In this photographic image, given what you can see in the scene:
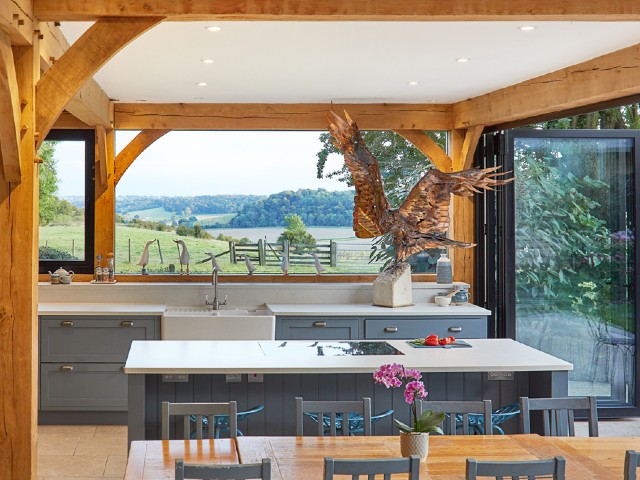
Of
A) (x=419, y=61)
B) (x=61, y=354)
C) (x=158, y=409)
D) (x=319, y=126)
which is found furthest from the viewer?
(x=319, y=126)

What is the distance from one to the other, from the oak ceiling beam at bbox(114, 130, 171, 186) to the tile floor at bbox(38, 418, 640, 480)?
206 centimetres

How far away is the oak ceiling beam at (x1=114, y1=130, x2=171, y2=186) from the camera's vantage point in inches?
271

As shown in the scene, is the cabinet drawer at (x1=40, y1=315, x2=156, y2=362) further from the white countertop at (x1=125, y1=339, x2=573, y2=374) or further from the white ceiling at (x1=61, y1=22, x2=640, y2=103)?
the white ceiling at (x1=61, y1=22, x2=640, y2=103)

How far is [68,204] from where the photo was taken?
6965mm

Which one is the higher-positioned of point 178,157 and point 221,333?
point 178,157

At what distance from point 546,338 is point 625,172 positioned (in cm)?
138

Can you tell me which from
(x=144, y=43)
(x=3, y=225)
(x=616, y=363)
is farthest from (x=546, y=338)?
(x=3, y=225)

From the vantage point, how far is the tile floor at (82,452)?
16.4 ft

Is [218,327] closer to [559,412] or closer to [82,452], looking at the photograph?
[82,452]

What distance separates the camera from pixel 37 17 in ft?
11.8

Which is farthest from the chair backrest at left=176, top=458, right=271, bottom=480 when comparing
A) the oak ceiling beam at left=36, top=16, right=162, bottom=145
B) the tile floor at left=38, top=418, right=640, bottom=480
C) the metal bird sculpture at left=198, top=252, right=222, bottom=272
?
the metal bird sculpture at left=198, top=252, right=222, bottom=272

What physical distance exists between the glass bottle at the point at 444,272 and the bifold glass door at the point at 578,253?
0.54m

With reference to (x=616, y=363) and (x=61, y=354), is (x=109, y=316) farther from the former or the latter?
(x=616, y=363)

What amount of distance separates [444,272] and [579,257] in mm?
1071
